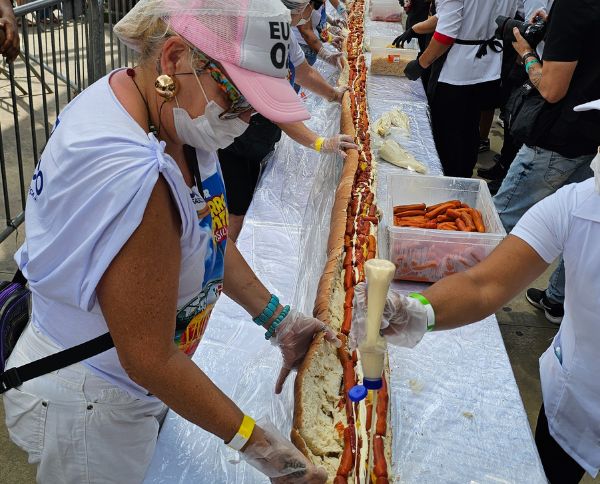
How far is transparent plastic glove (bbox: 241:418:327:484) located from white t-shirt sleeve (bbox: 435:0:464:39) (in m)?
3.90

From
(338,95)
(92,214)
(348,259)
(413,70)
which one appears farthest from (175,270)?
(413,70)

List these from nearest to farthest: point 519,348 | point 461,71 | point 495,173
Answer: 1. point 519,348
2. point 461,71
3. point 495,173

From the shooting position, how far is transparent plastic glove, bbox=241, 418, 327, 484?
146cm

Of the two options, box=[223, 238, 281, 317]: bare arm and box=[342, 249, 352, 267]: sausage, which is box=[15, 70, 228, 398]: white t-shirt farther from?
box=[342, 249, 352, 267]: sausage

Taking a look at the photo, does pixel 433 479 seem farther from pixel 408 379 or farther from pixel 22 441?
pixel 22 441

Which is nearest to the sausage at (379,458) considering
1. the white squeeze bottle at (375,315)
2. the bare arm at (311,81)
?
the white squeeze bottle at (375,315)

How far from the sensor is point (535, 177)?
3.65 meters

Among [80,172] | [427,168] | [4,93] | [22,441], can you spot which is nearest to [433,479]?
[22,441]

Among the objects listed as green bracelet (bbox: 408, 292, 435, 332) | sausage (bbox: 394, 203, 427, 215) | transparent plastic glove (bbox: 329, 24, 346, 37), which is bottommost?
transparent plastic glove (bbox: 329, 24, 346, 37)

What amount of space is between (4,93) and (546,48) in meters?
6.44

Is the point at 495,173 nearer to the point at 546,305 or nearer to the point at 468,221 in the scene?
the point at 546,305

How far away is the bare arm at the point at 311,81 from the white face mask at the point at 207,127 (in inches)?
103

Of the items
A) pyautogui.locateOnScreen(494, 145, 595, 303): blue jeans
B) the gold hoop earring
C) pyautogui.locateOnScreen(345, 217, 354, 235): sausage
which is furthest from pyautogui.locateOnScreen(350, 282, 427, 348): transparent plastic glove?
pyautogui.locateOnScreen(494, 145, 595, 303): blue jeans

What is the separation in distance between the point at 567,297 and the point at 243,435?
1209 mm
